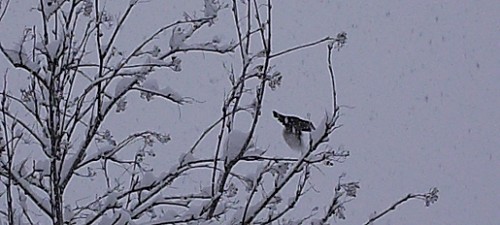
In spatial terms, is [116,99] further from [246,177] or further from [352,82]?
[352,82]

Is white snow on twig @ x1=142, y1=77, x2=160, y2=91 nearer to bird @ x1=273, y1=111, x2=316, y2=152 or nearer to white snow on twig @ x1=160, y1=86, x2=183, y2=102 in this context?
white snow on twig @ x1=160, y1=86, x2=183, y2=102

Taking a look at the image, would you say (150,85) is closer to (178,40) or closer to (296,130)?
(178,40)

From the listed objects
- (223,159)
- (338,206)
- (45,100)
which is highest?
(45,100)

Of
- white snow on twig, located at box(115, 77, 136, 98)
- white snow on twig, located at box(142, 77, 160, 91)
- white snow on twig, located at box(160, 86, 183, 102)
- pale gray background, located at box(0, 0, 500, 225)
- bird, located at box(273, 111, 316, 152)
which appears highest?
pale gray background, located at box(0, 0, 500, 225)

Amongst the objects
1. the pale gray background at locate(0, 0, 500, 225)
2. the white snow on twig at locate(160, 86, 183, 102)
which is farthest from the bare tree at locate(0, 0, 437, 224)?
the pale gray background at locate(0, 0, 500, 225)

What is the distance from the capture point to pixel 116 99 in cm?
257

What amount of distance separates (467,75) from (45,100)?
42.3 ft

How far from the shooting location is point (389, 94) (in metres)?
14.2

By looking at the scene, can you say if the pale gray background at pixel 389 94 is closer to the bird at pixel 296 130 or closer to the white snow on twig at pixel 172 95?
the white snow on twig at pixel 172 95

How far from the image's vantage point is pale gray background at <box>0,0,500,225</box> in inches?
424

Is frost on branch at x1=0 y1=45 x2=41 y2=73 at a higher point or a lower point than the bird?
higher

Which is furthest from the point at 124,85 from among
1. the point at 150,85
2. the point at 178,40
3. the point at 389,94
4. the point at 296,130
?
the point at 389,94

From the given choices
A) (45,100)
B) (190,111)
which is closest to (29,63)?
(45,100)

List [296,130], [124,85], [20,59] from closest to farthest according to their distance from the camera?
[296,130] < [20,59] < [124,85]
